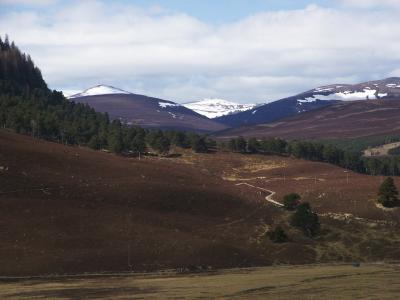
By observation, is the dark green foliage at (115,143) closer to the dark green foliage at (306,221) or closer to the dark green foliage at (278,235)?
the dark green foliage at (306,221)

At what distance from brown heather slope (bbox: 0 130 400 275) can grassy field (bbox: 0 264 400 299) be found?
7445 mm

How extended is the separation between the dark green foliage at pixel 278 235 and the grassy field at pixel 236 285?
1307 centimetres

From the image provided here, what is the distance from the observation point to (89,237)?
302ft

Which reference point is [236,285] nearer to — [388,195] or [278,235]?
[278,235]

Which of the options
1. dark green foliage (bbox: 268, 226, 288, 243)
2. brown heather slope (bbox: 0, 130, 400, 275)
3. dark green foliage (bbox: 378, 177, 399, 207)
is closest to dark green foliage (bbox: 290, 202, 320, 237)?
brown heather slope (bbox: 0, 130, 400, 275)

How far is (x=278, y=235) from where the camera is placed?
9631 centimetres

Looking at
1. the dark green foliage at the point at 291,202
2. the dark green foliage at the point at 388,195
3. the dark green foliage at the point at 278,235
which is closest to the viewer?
the dark green foliage at the point at 278,235

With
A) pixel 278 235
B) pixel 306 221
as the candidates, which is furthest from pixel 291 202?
pixel 278 235

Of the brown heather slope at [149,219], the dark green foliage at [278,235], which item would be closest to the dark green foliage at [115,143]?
the brown heather slope at [149,219]

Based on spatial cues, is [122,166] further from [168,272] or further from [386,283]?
[386,283]

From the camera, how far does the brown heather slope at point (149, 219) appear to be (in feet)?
285

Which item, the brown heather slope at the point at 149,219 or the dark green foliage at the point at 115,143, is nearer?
the brown heather slope at the point at 149,219

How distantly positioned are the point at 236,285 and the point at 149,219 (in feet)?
123

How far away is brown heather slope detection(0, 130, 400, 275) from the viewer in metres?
86.8
